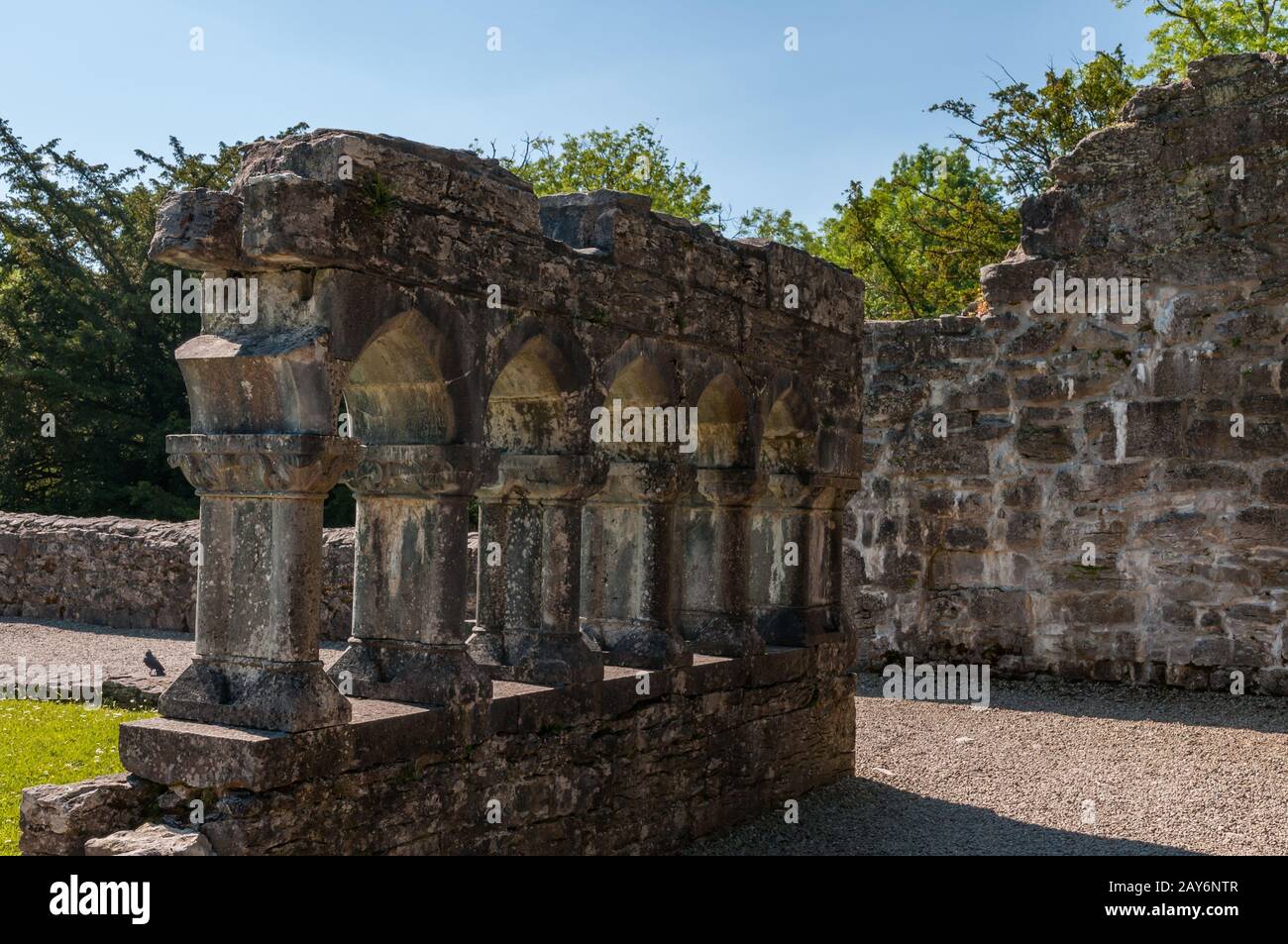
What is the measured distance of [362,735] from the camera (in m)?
4.64

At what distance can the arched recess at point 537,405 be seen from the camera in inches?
231

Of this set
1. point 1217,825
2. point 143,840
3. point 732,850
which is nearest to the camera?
point 143,840

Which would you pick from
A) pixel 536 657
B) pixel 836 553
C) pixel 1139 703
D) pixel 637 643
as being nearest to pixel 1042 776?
pixel 836 553

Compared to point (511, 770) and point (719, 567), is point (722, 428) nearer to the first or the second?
point (719, 567)

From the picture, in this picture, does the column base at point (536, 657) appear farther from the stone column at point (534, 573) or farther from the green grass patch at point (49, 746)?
the green grass patch at point (49, 746)

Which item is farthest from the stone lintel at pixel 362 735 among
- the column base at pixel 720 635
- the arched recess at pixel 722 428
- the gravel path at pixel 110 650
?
the gravel path at pixel 110 650

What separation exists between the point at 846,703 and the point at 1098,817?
1601mm

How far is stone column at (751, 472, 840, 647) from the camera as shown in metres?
7.93

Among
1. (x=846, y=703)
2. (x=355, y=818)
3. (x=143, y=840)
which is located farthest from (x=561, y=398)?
(x=846, y=703)

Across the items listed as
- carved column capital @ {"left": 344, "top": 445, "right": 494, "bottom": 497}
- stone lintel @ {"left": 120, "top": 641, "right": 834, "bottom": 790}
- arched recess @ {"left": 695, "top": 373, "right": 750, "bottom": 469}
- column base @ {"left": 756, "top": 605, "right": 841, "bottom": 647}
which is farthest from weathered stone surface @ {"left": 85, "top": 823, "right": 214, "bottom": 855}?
column base @ {"left": 756, "top": 605, "right": 841, "bottom": 647}

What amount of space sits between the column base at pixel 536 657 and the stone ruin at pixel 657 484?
0.05 feet

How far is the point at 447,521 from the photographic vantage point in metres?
5.24

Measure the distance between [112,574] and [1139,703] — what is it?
9.58m

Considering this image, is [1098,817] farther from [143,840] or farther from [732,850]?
[143,840]
